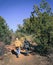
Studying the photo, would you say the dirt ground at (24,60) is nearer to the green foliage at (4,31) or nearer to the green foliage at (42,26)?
the green foliage at (42,26)

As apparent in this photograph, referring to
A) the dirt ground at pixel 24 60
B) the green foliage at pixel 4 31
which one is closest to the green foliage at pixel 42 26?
the dirt ground at pixel 24 60

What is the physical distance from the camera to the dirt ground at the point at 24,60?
19.3m

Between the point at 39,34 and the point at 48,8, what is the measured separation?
3221 mm

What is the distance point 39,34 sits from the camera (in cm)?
2361

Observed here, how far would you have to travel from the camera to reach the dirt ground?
19.3 m

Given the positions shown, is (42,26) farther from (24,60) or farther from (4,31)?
(4,31)

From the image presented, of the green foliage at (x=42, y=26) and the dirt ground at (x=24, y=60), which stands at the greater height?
the green foliage at (x=42, y=26)

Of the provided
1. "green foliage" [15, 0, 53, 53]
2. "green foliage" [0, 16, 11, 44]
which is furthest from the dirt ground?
"green foliage" [0, 16, 11, 44]

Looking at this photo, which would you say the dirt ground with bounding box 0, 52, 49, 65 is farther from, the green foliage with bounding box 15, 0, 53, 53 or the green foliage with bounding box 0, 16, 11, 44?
the green foliage with bounding box 0, 16, 11, 44

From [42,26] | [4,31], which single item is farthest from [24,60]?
[4,31]

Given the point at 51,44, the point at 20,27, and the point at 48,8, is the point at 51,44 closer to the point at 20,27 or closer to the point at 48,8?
the point at 48,8

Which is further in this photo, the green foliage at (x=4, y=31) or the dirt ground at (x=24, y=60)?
the green foliage at (x=4, y=31)

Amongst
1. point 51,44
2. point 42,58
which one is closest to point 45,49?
point 51,44

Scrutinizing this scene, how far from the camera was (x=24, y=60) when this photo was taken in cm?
2008
